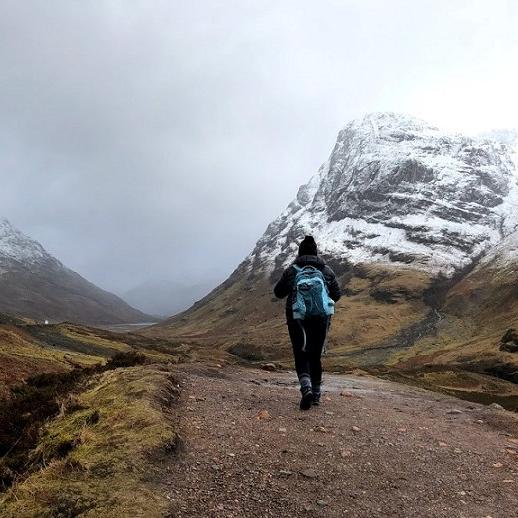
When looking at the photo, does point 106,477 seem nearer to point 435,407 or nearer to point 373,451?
point 373,451

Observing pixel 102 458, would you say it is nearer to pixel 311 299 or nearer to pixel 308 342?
pixel 308 342

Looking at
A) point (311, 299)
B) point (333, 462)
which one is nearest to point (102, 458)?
point (333, 462)

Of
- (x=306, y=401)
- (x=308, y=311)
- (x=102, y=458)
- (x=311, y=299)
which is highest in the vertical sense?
(x=311, y=299)

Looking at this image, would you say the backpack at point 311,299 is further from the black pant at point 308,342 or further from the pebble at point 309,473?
the pebble at point 309,473

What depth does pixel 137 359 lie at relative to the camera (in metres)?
20.8

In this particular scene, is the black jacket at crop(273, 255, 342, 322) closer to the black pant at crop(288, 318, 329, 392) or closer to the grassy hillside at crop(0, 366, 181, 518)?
the black pant at crop(288, 318, 329, 392)

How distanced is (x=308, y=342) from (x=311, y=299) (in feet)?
3.44

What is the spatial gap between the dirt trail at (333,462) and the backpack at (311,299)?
7.82 feet

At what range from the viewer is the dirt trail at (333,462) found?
7.35 meters

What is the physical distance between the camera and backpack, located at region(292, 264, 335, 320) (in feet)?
39.5

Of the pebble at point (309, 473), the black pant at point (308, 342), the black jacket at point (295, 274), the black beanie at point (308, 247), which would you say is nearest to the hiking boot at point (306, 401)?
the black pant at point (308, 342)

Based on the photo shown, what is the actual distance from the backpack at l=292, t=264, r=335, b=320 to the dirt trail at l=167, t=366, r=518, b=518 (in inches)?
93.8

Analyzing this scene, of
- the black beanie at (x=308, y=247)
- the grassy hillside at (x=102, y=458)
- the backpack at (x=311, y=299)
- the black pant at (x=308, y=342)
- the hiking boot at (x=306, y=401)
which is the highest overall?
the black beanie at (x=308, y=247)

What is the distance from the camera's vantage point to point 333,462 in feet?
29.6
